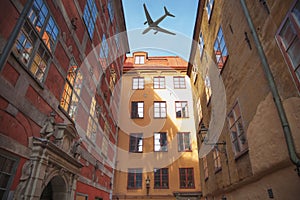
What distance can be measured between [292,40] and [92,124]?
359 inches

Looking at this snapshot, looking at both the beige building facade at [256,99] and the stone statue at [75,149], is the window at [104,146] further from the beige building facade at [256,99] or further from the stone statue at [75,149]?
the beige building facade at [256,99]

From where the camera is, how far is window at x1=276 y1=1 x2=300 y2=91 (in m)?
4.02

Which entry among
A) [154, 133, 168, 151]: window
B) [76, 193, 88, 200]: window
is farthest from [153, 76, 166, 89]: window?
[76, 193, 88, 200]: window

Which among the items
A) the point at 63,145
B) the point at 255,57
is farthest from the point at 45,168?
the point at 255,57

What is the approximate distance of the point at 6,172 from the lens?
4449 millimetres

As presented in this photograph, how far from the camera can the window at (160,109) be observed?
20125 millimetres

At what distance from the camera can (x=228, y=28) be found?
784cm

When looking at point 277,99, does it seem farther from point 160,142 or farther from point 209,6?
point 160,142

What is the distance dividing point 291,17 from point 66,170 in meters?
7.68

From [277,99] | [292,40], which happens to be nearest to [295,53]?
[292,40]

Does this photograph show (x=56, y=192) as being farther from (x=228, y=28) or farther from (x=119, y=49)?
(x=119, y=49)

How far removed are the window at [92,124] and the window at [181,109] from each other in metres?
10.7

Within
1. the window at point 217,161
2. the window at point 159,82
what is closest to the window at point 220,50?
the window at point 217,161

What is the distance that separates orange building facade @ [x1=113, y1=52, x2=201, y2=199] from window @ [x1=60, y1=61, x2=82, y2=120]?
10546 millimetres
